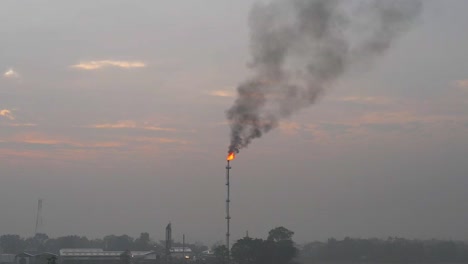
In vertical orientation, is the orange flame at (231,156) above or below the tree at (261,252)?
above

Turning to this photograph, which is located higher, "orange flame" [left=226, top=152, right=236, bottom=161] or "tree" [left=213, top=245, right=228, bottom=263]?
"orange flame" [left=226, top=152, right=236, bottom=161]

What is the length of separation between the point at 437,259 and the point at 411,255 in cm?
591

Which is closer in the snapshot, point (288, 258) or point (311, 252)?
point (288, 258)

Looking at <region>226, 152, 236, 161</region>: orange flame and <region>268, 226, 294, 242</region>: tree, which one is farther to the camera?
<region>268, 226, 294, 242</region>: tree

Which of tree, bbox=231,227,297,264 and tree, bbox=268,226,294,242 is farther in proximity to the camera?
tree, bbox=268,226,294,242

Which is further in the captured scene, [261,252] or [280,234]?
[280,234]

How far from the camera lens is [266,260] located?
100938mm

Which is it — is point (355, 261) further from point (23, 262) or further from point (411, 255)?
point (23, 262)

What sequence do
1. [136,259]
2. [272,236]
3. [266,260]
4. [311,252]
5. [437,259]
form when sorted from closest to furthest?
1. [266,260]
2. [272,236]
3. [136,259]
4. [437,259]
5. [311,252]

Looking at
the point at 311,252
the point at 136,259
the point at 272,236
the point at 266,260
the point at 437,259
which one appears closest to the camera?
the point at 266,260

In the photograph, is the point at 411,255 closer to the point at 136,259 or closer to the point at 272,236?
the point at 272,236

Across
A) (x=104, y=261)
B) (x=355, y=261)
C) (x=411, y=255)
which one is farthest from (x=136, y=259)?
(x=411, y=255)

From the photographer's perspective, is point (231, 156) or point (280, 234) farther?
point (280, 234)

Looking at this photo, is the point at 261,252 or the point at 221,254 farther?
the point at 221,254
